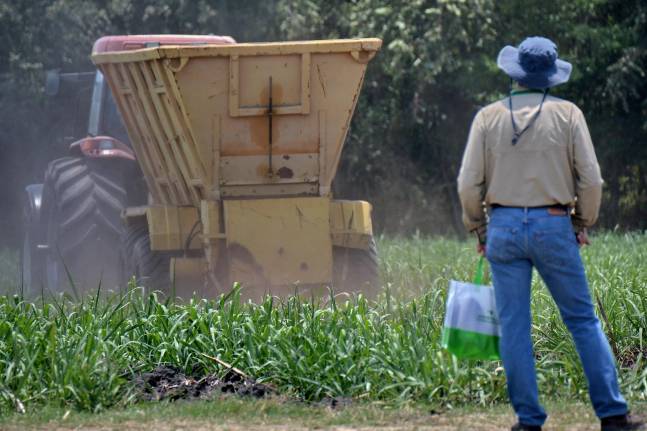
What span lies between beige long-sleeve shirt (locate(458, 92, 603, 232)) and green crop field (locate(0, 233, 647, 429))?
127 centimetres

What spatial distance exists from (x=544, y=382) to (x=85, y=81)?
748cm

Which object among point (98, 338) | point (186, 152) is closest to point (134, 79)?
point (186, 152)

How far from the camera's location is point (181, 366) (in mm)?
7230

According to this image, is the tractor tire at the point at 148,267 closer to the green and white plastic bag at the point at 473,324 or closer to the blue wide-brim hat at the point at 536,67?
the green and white plastic bag at the point at 473,324

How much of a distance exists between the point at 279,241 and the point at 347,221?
67 centimetres

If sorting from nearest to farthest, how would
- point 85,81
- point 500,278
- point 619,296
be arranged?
point 500,278 < point 619,296 < point 85,81

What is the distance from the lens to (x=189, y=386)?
23.0ft

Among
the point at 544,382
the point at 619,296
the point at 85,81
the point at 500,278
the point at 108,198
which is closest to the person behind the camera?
the point at 500,278

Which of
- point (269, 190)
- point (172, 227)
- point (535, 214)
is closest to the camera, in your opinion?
point (535, 214)

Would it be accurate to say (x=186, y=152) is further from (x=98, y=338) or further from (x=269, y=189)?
(x=98, y=338)

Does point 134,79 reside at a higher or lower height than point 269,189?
higher

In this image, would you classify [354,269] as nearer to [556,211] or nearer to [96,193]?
[96,193]

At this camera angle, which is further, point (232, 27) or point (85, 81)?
point (232, 27)

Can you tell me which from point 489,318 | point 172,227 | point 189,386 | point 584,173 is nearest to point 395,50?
point 172,227
